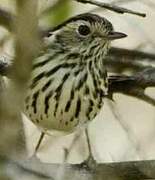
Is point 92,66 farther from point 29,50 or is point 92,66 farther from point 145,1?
point 29,50

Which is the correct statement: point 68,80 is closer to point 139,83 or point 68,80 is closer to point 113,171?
point 139,83

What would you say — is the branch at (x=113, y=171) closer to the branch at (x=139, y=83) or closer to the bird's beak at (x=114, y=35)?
the branch at (x=139, y=83)

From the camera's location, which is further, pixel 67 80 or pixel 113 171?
pixel 67 80

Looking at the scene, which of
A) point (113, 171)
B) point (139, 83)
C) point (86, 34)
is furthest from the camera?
point (86, 34)

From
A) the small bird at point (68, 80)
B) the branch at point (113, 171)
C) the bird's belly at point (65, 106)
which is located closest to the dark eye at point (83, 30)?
the small bird at point (68, 80)

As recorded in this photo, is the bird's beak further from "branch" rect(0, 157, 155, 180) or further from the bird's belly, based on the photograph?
"branch" rect(0, 157, 155, 180)

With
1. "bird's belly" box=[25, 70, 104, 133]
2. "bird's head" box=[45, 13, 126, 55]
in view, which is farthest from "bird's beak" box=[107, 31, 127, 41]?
"bird's belly" box=[25, 70, 104, 133]

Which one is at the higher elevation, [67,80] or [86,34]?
[86,34]

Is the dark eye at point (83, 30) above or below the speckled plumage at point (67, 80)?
above

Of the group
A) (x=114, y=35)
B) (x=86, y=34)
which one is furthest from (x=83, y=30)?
(x=114, y=35)
